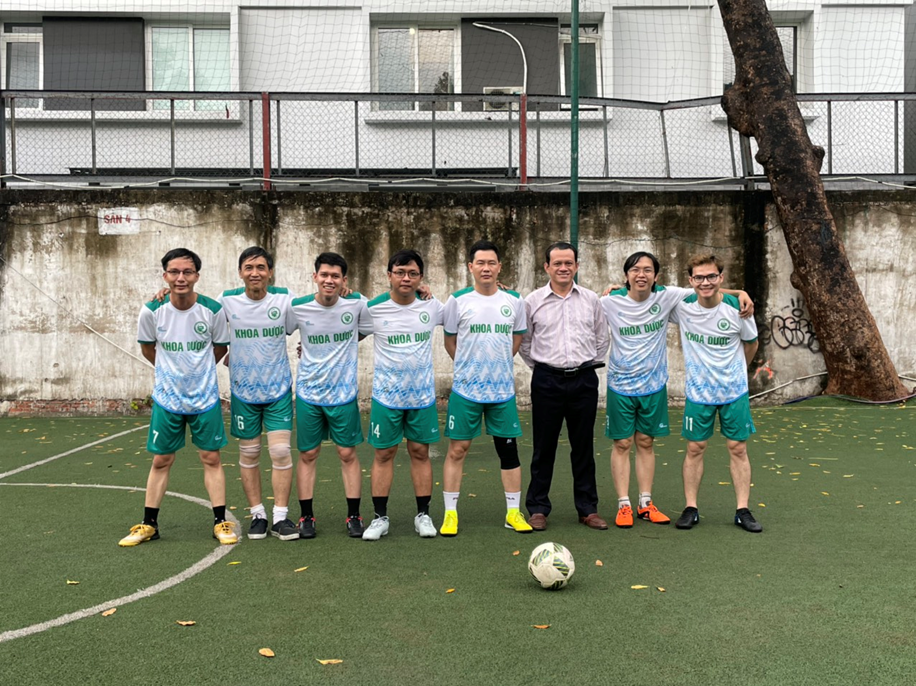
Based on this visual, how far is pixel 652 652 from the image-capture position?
3.80 meters

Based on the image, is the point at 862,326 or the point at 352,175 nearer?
the point at 862,326

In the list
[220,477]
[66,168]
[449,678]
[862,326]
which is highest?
[66,168]

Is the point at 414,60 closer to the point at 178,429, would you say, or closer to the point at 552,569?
the point at 178,429

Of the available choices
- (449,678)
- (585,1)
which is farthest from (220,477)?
(585,1)

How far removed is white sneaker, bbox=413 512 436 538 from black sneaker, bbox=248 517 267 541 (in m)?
0.97

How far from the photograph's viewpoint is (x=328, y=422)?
6.05 meters

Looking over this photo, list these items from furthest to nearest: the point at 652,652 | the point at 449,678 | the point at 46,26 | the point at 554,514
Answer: the point at 46,26, the point at 554,514, the point at 652,652, the point at 449,678

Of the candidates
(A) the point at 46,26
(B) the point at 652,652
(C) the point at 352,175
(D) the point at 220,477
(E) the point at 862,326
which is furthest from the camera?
(A) the point at 46,26

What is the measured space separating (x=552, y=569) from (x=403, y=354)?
1.92 m

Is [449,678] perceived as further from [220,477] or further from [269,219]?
[269,219]

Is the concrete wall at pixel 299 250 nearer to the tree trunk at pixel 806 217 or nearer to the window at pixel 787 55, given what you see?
the tree trunk at pixel 806 217

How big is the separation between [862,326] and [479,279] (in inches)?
307

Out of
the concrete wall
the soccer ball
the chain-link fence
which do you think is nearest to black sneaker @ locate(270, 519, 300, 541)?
the soccer ball

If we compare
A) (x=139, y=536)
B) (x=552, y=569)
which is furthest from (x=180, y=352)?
(x=552, y=569)
